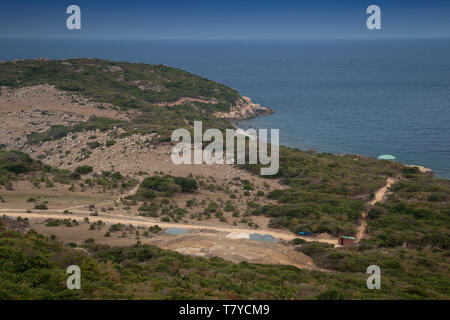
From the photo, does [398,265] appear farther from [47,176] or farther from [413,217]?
[47,176]

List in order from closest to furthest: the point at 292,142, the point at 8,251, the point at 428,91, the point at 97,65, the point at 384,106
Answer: the point at 8,251, the point at 292,142, the point at 97,65, the point at 384,106, the point at 428,91

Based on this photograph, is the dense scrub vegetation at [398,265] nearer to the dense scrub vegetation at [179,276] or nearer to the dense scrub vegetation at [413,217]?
the dense scrub vegetation at [179,276]

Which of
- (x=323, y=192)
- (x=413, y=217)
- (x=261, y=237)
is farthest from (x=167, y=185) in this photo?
(x=413, y=217)

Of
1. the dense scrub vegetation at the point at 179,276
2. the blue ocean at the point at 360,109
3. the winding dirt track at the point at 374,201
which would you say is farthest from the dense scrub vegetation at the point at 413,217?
the blue ocean at the point at 360,109

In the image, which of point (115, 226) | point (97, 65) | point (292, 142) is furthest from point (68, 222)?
point (97, 65)

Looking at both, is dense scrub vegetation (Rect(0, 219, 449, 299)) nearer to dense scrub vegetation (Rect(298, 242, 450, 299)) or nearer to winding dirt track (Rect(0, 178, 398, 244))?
dense scrub vegetation (Rect(298, 242, 450, 299))

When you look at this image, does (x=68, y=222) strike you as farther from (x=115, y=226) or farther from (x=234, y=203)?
(x=234, y=203)

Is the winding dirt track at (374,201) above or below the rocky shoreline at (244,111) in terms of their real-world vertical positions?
below
